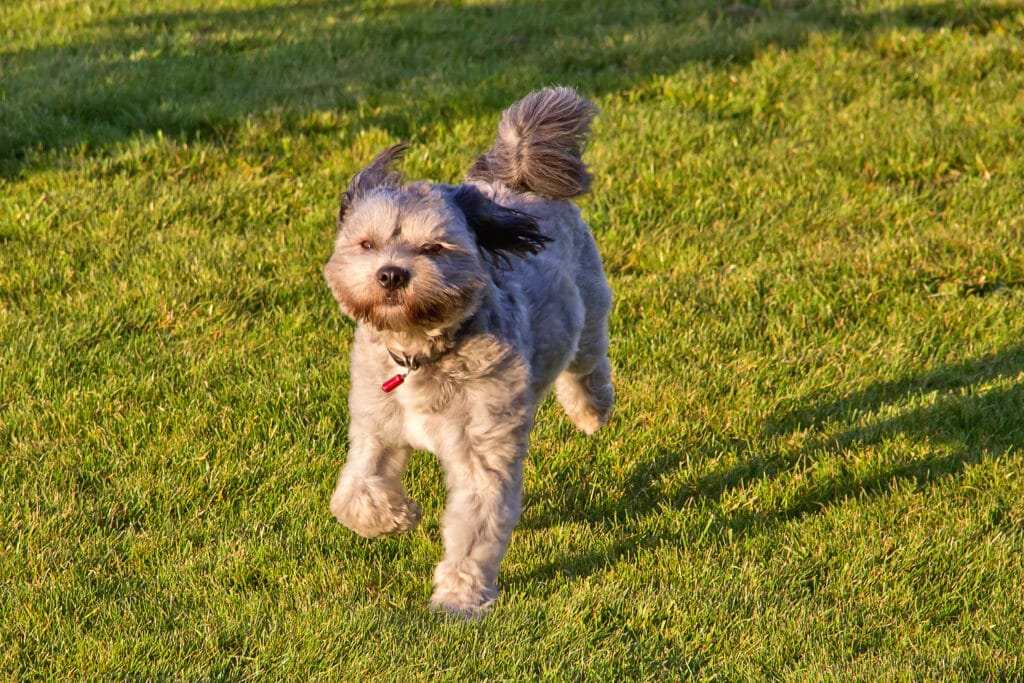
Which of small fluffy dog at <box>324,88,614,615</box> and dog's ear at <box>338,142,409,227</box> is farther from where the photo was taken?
dog's ear at <box>338,142,409,227</box>

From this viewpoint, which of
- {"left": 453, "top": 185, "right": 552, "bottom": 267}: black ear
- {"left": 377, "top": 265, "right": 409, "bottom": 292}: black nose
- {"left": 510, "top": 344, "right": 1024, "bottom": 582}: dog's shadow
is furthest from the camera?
{"left": 510, "top": 344, "right": 1024, "bottom": 582}: dog's shadow

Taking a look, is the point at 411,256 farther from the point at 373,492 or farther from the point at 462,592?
the point at 462,592

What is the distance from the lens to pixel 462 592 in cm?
510

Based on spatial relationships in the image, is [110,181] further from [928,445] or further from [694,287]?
[928,445]

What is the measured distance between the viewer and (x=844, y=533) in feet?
18.9

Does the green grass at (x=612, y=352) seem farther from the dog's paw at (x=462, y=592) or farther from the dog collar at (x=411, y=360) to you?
the dog collar at (x=411, y=360)

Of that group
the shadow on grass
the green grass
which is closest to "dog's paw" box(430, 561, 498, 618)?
the green grass

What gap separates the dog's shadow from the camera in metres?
5.94

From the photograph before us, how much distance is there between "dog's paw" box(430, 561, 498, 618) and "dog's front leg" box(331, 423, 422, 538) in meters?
0.35

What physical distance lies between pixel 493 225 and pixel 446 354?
57 centimetres

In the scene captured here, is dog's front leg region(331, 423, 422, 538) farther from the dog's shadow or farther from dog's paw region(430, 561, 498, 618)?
the dog's shadow

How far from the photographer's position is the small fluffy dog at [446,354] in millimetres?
4832

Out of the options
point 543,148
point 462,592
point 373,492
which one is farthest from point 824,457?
point 373,492

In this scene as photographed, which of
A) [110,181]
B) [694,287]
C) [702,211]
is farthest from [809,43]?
[110,181]
